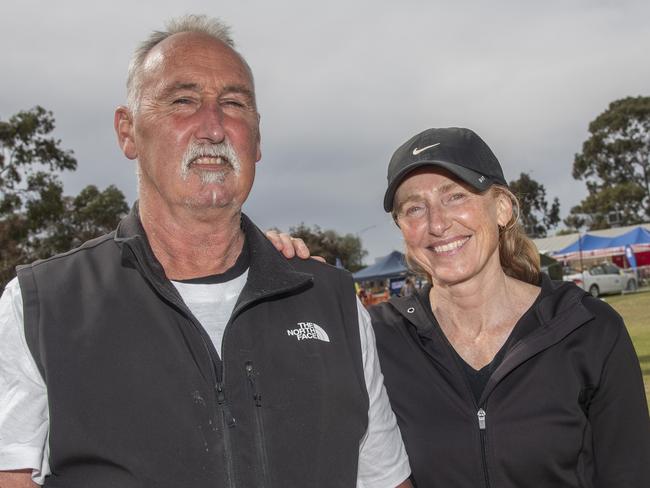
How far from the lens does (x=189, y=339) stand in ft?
7.77

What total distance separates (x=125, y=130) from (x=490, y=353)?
1.77m

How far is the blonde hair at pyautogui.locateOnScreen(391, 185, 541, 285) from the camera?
136 inches

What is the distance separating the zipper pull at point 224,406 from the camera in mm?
2271

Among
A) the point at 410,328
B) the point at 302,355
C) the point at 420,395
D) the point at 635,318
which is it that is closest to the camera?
the point at 302,355

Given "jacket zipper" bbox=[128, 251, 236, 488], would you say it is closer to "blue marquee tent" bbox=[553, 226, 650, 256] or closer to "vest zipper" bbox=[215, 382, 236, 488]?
"vest zipper" bbox=[215, 382, 236, 488]

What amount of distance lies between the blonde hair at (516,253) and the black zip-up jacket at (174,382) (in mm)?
1112

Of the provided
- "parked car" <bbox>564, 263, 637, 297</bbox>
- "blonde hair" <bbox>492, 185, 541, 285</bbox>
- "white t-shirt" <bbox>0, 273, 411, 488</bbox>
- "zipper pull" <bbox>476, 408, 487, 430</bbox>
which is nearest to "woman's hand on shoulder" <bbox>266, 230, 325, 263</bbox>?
"white t-shirt" <bbox>0, 273, 411, 488</bbox>

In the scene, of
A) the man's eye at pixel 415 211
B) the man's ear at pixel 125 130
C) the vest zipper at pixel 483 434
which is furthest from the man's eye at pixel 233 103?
the vest zipper at pixel 483 434

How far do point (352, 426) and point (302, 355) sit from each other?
1.02ft

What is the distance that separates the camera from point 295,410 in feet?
7.95

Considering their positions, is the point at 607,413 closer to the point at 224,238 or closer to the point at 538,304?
the point at 538,304

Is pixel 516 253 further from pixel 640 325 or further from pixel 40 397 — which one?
pixel 640 325

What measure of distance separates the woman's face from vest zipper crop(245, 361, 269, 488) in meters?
1.20

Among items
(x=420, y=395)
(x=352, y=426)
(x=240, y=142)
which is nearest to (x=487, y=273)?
(x=420, y=395)
